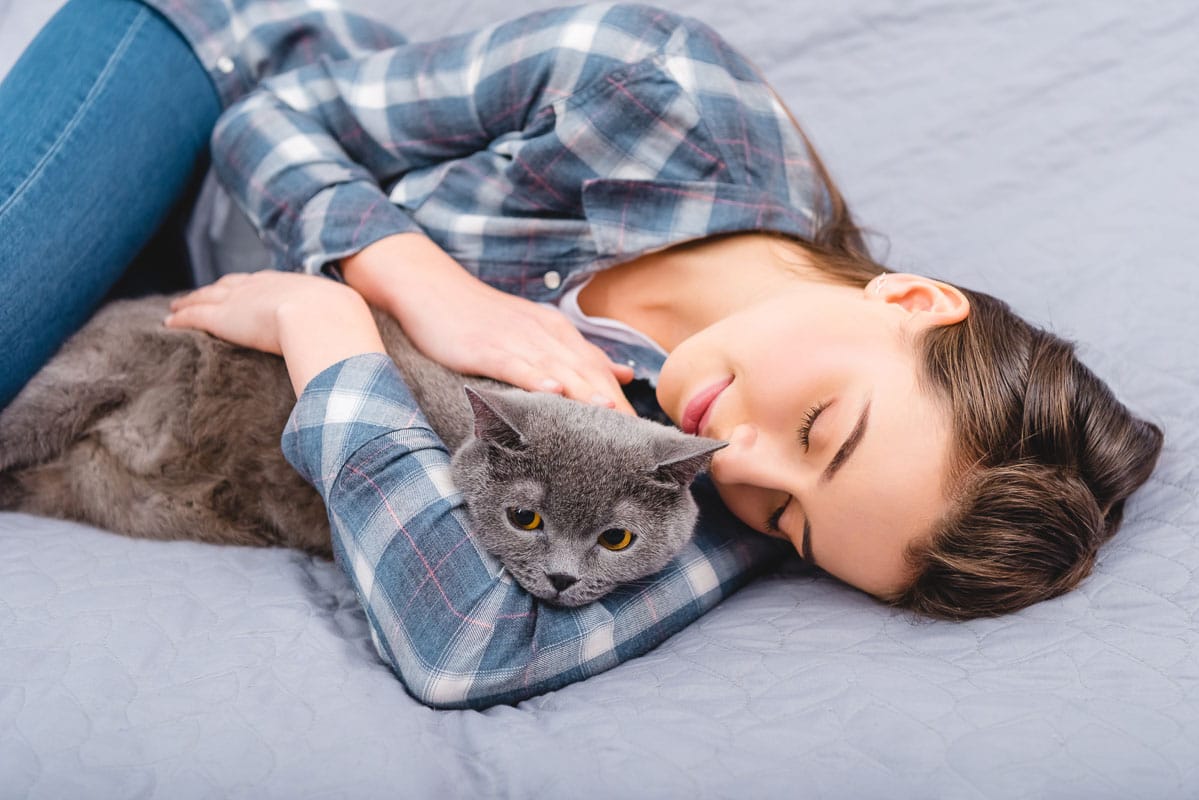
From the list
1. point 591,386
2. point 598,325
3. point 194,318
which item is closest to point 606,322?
point 598,325

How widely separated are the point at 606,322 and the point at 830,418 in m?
0.46

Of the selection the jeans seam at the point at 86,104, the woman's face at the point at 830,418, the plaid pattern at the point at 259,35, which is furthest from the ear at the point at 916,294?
the jeans seam at the point at 86,104

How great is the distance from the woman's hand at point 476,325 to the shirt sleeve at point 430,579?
0.43 ft

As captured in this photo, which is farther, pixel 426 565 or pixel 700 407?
pixel 700 407

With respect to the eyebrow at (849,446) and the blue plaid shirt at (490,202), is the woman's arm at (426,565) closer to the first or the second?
the blue plaid shirt at (490,202)

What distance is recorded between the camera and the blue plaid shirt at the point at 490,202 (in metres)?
0.95

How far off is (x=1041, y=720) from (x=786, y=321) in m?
0.50

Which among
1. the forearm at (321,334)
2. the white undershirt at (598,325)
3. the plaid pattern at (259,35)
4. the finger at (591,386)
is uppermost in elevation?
the plaid pattern at (259,35)

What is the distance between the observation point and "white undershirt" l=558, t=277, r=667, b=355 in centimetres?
131

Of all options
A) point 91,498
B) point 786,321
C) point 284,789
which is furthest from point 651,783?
point 91,498

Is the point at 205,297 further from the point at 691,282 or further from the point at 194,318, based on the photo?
the point at 691,282

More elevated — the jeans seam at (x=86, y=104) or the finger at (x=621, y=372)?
the jeans seam at (x=86, y=104)

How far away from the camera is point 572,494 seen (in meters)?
0.90

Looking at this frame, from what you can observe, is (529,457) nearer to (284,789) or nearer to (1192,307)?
(284,789)
